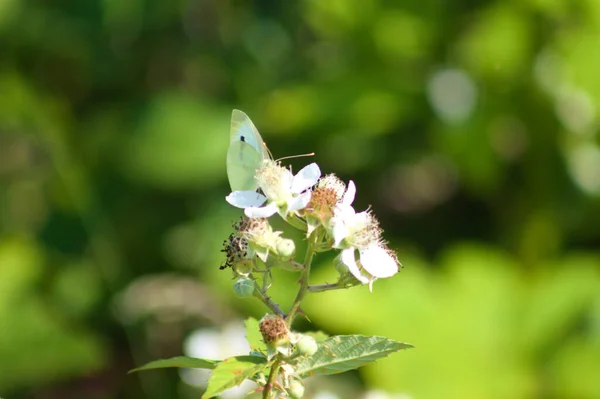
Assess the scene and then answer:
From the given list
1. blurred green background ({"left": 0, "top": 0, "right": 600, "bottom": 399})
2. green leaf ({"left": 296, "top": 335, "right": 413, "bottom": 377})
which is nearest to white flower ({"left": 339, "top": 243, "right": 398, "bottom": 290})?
green leaf ({"left": 296, "top": 335, "right": 413, "bottom": 377})

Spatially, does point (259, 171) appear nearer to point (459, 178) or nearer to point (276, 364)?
point (276, 364)

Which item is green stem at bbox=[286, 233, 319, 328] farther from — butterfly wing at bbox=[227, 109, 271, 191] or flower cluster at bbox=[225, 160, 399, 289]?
butterfly wing at bbox=[227, 109, 271, 191]

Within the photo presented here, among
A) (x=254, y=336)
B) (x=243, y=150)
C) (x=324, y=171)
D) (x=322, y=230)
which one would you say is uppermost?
(x=324, y=171)

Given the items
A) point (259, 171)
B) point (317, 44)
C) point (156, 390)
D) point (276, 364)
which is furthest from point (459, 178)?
point (276, 364)

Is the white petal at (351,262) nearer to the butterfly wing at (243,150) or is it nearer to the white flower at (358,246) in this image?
the white flower at (358,246)

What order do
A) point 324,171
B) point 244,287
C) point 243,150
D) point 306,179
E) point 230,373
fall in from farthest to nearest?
point 324,171 → point 243,150 → point 306,179 → point 244,287 → point 230,373

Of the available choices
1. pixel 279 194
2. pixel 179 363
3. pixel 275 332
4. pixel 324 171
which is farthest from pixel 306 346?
pixel 324 171

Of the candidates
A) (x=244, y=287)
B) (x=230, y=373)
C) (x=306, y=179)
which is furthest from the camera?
Answer: (x=306, y=179)

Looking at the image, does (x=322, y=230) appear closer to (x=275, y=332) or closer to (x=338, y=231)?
(x=338, y=231)
